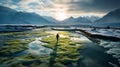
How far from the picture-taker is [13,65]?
57.3ft

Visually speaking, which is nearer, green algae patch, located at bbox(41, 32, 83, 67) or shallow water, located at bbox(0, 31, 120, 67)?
shallow water, located at bbox(0, 31, 120, 67)

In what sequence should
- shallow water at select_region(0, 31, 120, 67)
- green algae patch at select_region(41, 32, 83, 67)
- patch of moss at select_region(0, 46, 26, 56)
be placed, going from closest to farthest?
shallow water at select_region(0, 31, 120, 67) < green algae patch at select_region(41, 32, 83, 67) < patch of moss at select_region(0, 46, 26, 56)

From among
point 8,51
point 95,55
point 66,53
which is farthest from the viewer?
point 8,51

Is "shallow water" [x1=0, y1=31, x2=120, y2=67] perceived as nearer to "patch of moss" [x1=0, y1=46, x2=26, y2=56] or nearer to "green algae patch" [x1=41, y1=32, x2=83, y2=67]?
"green algae patch" [x1=41, y1=32, x2=83, y2=67]

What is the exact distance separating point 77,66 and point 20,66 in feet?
21.4

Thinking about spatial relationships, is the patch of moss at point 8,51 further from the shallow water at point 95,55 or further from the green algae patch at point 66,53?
the green algae patch at point 66,53

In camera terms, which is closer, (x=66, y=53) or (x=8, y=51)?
(x=66, y=53)

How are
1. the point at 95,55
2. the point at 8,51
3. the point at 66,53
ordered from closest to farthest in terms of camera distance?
the point at 95,55 < the point at 66,53 < the point at 8,51

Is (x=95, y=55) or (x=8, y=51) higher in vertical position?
(x=8, y=51)

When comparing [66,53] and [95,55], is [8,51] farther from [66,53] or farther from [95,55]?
[95,55]

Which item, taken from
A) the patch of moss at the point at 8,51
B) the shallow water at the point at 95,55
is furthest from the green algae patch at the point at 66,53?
the patch of moss at the point at 8,51

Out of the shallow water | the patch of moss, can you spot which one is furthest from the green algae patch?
the patch of moss

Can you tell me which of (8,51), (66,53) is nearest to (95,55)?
(66,53)

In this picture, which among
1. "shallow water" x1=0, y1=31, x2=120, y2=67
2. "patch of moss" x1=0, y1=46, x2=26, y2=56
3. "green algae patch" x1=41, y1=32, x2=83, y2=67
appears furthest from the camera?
"patch of moss" x1=0, y1=46, x2=26, y2=56
